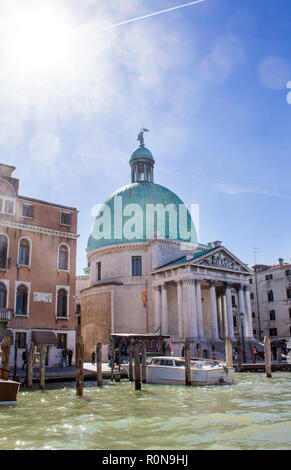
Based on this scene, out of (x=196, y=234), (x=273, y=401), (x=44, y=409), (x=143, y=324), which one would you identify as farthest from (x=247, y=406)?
(x=196, y=234)

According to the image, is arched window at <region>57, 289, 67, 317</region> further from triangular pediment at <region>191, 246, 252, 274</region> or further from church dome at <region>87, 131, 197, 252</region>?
church dome at <region>87, 131, 197, 252</region>

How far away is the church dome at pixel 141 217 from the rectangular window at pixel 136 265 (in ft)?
5.67

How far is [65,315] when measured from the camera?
2900 centimetres

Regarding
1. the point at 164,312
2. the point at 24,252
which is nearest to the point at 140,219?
the point at 164,312

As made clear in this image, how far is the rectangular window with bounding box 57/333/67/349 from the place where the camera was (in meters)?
28.3

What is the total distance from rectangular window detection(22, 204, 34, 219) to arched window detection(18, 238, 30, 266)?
65.6 inches

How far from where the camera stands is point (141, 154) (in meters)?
47.1

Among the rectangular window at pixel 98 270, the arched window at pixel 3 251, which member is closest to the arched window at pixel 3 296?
the arched window at pixel 3 251

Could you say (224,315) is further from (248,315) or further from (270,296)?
(270,296)

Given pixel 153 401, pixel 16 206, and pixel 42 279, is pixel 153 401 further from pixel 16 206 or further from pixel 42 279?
pixel 16 206

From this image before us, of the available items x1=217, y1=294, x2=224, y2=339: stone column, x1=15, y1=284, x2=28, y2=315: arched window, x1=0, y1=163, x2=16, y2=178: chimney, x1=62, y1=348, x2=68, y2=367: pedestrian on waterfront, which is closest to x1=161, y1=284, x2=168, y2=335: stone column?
x1=217, y1=294, x2=224, y2=339: stone column

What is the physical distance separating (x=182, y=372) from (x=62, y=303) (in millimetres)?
Result: 10919

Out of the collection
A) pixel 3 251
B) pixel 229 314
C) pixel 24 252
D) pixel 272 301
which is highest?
pixel 24 252
